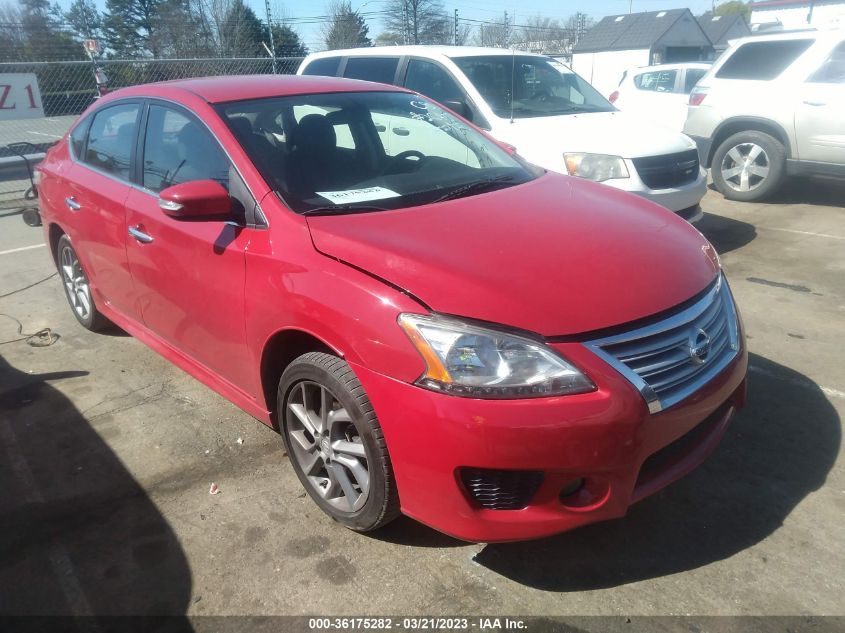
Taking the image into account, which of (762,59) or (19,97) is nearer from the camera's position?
(762,59)

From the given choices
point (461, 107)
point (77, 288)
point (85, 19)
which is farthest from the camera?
point (85, 19)

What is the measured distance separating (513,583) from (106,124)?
11.9ft

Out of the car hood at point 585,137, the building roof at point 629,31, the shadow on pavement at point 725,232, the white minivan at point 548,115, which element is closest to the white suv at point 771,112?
the shadow on pavement at point 725,232

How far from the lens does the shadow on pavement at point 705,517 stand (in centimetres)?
253

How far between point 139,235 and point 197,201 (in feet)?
3.06

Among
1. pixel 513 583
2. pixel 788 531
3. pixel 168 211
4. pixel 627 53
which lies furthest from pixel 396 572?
pixel 627 53

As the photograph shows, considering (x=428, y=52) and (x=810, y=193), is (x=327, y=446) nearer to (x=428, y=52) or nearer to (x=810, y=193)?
(x=428, y=52)

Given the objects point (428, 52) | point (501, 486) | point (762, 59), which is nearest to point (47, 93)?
point (428, 52)

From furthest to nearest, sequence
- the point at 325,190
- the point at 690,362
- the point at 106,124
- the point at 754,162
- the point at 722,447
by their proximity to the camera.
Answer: the point at 754,162 < the point at 106,124 < the point at 722,447 < the point at 325,190 < the point at 690,362

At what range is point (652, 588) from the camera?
7.94 ft

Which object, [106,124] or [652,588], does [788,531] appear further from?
[106,124]

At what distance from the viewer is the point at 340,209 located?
2855mm

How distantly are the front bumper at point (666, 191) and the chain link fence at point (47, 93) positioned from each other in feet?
18.2

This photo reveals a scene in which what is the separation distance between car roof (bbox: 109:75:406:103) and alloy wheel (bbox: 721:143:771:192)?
19.4 ft
